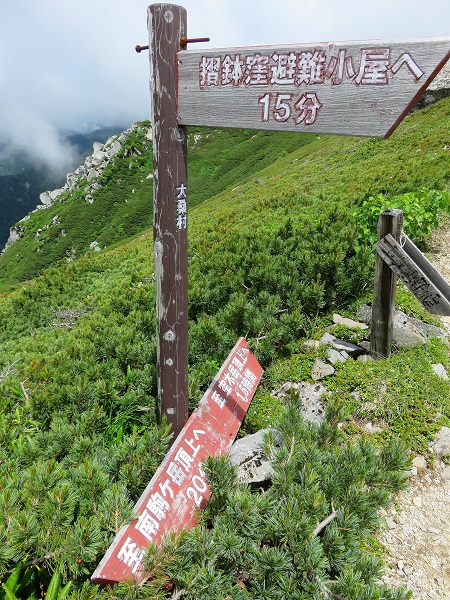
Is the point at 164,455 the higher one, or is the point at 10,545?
the point at 10,545

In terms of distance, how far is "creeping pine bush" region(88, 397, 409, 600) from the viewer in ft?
6.09

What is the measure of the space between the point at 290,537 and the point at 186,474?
874mm

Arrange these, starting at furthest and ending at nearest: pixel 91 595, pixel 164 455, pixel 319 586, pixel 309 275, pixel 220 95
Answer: pixel 309 275 → pixel 164 455 → pixel 220 95 → pixel 319 586 → pixel 91 595

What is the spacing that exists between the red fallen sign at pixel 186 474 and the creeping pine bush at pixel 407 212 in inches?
109

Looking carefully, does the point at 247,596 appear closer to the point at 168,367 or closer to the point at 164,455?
the point at 164,455

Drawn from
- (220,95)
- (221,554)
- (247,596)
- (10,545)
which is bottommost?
(247,596)

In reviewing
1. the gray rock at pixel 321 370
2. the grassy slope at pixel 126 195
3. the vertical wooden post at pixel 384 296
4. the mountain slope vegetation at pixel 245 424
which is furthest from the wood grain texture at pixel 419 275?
the grassy slope at pixel 126 195

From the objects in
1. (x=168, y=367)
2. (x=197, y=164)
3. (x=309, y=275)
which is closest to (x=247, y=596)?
(x=168, y=367)

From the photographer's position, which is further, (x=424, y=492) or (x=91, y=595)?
(x=424, y=492)

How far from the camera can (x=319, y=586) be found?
190cm

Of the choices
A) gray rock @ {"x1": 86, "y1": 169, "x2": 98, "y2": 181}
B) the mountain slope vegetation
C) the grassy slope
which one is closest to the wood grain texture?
the mountain slope vegetation

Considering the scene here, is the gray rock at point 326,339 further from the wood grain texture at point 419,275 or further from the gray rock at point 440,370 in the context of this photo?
the wood grain texture at point 419,275

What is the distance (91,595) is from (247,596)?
718 mm

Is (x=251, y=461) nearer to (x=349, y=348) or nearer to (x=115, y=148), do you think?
(x=349, y=348)
